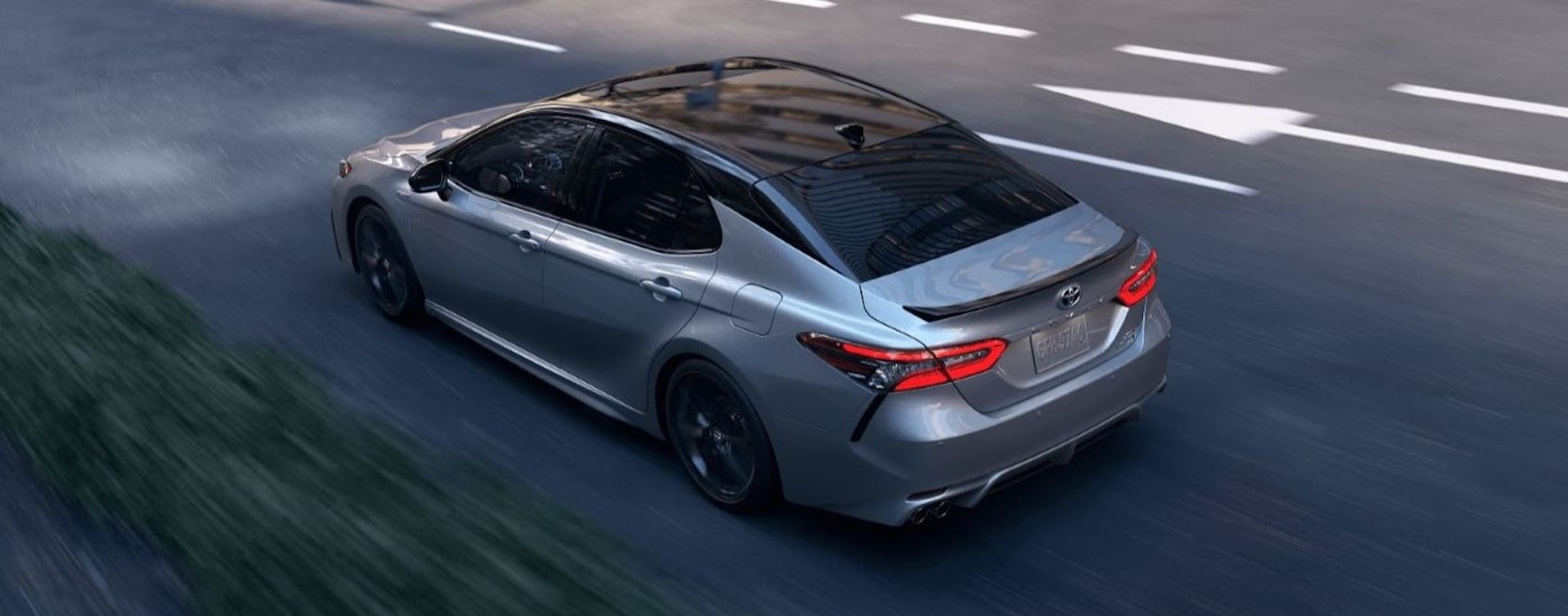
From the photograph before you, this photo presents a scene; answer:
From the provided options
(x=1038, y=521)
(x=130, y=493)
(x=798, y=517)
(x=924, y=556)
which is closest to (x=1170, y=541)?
(x=1038, y=521)

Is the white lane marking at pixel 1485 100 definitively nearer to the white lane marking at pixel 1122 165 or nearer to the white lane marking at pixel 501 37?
the white lane marking at pixel 1122 165

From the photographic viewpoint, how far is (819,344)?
562cm

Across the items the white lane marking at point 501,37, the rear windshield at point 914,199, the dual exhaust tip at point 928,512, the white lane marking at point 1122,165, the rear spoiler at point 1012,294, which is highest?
the rear windshield at point 914,199

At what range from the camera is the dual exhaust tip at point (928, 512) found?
5.60m

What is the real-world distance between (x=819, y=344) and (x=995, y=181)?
1176 millimetres

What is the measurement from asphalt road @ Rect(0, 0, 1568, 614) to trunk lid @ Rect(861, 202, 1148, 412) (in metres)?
0.67

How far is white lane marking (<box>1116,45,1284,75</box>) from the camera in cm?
1255

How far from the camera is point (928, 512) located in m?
5.62

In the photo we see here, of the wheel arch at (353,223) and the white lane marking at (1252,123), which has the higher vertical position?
the wheel arch at (353,223)

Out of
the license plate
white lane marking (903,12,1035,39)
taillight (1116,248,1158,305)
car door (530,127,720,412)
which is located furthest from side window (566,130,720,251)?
white lane marking (903,12,1035,39)

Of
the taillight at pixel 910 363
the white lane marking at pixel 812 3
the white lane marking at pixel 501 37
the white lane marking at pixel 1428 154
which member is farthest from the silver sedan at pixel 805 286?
the white lane marking at pixel 812 3

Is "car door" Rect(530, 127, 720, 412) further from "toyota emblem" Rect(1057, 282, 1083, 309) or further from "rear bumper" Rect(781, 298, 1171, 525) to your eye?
"toyota emblem" Rect(1057, 282, 1083, 309)

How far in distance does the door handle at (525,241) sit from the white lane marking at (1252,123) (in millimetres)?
5604

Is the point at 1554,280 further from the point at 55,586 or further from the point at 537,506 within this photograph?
the point at 55,586
